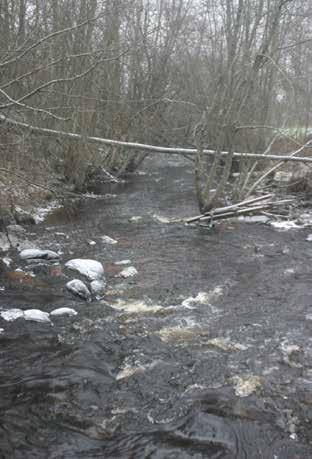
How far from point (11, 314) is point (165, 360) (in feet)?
6.89

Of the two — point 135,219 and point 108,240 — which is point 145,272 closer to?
point 108,240

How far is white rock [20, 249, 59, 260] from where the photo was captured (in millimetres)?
7729

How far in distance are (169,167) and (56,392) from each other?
60.9 ft

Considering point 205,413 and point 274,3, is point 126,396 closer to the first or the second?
point 205,413

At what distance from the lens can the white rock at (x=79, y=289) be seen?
635 centimetres

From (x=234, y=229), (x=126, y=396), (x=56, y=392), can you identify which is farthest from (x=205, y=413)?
(x=234, y=229)

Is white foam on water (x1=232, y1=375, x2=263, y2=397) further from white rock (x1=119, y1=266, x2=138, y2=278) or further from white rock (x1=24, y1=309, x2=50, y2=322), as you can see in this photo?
white rock (x1=119, y1=266, x2=138, y2=278)

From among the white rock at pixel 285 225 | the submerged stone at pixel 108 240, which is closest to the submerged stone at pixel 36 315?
the submerged stone at pixel 108 240

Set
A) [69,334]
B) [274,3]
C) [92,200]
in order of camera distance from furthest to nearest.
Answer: [92,200] < [274,3] < [69,334]

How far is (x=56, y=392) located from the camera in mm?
4289

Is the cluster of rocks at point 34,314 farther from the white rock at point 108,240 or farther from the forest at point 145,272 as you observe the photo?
the white rock at point 108,240

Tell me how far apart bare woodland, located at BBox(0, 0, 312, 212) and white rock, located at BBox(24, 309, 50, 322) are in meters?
2.11

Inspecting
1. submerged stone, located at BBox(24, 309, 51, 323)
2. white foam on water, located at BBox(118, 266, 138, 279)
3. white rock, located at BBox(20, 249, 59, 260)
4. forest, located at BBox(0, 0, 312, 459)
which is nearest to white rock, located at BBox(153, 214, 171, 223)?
forest, located at BBox(0, 0, 312, 459)

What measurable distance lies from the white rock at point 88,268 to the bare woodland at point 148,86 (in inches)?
56.2
